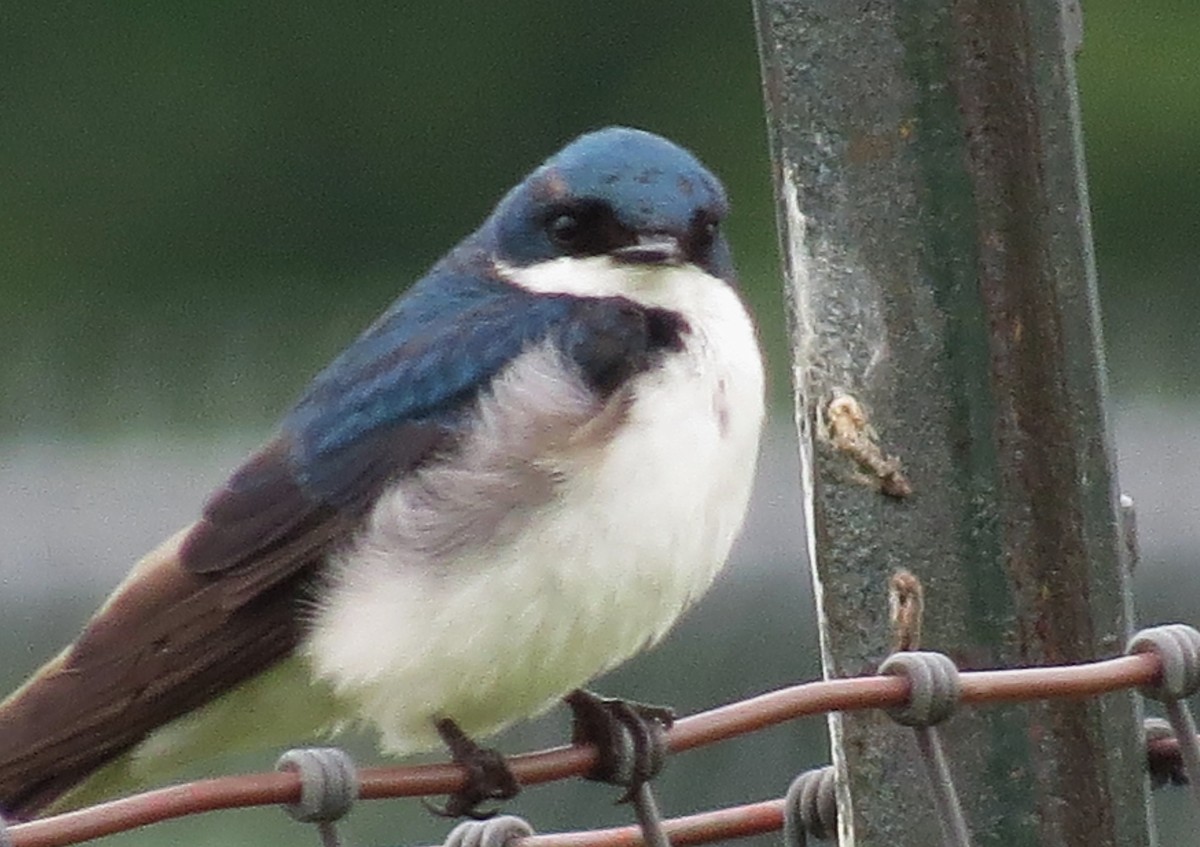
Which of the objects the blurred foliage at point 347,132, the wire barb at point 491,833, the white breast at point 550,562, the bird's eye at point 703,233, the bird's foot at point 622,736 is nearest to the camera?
the wire barb at point 491,833

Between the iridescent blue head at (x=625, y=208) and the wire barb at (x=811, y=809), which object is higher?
the iridescent blue head at (x=625, y=208)

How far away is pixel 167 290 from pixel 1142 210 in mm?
2497

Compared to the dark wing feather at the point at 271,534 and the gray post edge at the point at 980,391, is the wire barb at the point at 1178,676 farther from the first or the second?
the dark wing feather at the point at 271,534

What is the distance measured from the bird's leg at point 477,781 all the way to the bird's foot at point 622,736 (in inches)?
2.0

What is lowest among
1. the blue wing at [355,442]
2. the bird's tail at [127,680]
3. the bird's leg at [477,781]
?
the bird's leg at [477,781]

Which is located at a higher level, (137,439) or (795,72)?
(795,72)

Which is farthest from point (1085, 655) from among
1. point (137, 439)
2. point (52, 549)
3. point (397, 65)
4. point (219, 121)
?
point (397, 65)

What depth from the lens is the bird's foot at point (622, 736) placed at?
6.84 ft

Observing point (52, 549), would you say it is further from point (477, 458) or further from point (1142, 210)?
point (1142, 210)

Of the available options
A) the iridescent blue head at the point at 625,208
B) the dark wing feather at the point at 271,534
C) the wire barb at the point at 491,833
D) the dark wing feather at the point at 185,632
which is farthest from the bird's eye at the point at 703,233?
the wire barb at the point at 491,833

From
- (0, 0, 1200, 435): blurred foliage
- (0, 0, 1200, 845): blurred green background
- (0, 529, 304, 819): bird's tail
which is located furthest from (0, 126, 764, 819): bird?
(0, 0, 1200, 435): blurred foliage

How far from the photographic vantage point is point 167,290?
30.3 feet

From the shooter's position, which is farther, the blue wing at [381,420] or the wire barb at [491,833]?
the blue wing at [381,420]

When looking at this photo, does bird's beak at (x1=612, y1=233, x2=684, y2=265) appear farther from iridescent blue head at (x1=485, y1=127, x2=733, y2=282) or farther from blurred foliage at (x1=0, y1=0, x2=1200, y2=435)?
blurred foliage at (x1=0, y1=0, x2=1200, y2=435)
